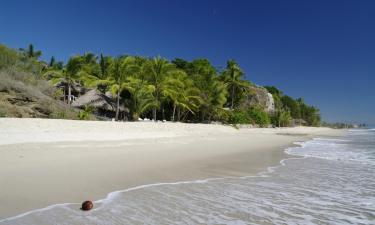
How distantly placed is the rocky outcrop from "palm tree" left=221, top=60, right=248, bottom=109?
335cm

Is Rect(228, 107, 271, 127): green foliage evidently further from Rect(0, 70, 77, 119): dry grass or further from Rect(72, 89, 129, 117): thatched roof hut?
Rect(0, 70, 77, 119): dry grass

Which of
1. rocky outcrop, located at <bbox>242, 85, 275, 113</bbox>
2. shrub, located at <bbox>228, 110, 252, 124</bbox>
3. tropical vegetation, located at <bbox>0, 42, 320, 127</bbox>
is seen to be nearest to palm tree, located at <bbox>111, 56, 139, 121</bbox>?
tropical vegetation, located at <bbox>0, 42, 320, 127</bbox>

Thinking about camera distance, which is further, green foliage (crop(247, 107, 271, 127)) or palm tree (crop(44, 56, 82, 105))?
green foliage (crop(247, 107, 271, 127))

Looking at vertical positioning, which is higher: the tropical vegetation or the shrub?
the tropical vegetation

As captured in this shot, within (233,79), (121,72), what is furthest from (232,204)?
(233,79)

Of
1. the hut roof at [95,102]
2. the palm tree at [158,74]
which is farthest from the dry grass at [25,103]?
the palm tree at [158,74]

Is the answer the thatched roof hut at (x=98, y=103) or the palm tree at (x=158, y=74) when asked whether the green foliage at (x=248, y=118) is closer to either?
the palm tree at (x=158, y=74)

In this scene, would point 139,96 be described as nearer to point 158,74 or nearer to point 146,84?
point 146,84

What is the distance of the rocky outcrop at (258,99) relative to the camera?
157 ft

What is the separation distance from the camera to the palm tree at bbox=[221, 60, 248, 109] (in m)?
41.8

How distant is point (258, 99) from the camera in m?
49.3

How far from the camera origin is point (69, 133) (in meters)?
12.4

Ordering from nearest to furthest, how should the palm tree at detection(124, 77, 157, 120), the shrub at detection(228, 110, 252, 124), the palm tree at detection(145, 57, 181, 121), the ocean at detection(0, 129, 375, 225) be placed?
the ocean at detection(0, 129, 375, 225)
the palm tree at detection(124, 77, 157, 120)
the palm tree at detection(145, 57, 181, 121)
the shrub at detection(228, 110, 252, 124)

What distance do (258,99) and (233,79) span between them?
9.38 metres
